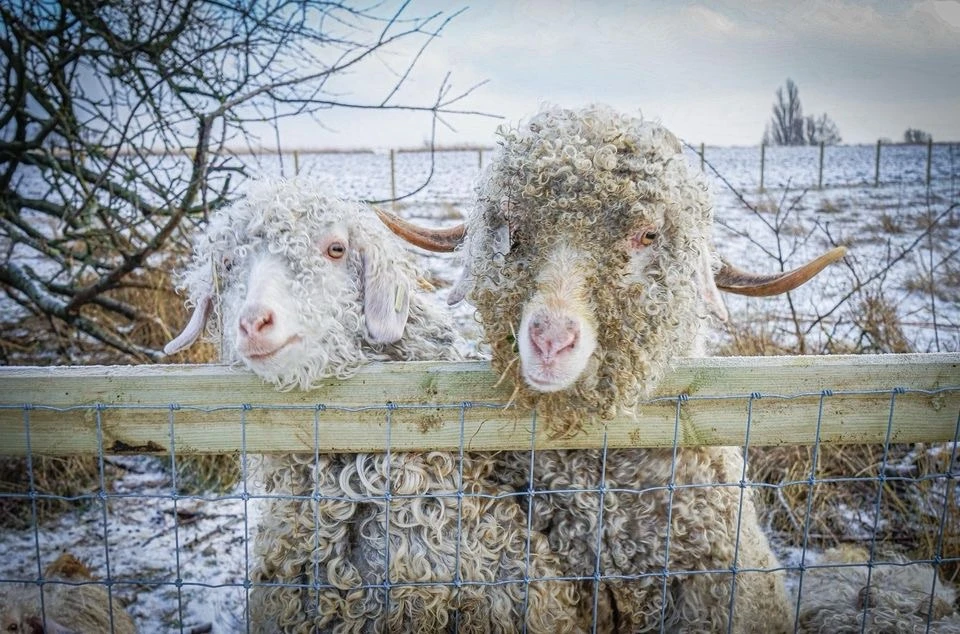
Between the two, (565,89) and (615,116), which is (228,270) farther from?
(565,89)

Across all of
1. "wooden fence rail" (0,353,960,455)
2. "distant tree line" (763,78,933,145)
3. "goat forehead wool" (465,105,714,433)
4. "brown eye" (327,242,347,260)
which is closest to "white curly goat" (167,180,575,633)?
"brown eye" (327,242,347,260)

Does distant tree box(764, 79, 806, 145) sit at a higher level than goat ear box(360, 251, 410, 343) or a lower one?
higher

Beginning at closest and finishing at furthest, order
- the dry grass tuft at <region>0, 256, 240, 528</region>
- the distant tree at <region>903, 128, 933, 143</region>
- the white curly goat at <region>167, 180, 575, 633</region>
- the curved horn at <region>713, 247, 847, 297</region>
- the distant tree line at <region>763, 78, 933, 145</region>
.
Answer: the white curly goat at <region>167, 180, 575, 633</region>, the curved horn at <region>713, 247, 847, 297</region>, the dry grass tuft at <region>0, 256, 240, 528</region>, the distant tree at <region>903, 128, 933, 143</region>, the distant tree line at <region>763, 78, 933, 145</region>

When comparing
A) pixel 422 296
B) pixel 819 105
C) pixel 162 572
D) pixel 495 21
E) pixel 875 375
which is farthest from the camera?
pixel 819 105

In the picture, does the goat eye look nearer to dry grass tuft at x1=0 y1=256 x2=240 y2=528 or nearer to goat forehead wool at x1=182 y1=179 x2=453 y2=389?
goat forehead wool at x1=182 y1=179 x2=453 y2=389

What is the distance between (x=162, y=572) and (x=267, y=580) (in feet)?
5.65

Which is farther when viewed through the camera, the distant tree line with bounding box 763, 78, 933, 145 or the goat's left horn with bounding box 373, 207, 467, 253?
the distant tree line with bounding box 763, 78, 933, 145

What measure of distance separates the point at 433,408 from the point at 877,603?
197 centimetres

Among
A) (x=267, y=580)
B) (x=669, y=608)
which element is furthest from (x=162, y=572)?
(x=669, y=608)

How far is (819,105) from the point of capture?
826 cm

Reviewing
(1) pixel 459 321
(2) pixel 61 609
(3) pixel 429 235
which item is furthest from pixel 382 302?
(1) pixel 459 321

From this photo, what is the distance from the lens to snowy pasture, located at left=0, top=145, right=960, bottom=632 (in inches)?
133

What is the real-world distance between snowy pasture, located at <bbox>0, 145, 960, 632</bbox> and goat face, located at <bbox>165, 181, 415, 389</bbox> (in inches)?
13.7

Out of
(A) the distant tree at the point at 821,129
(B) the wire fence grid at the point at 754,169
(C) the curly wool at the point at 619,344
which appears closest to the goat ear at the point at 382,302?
(C) the curly wool at the point at 619,344
